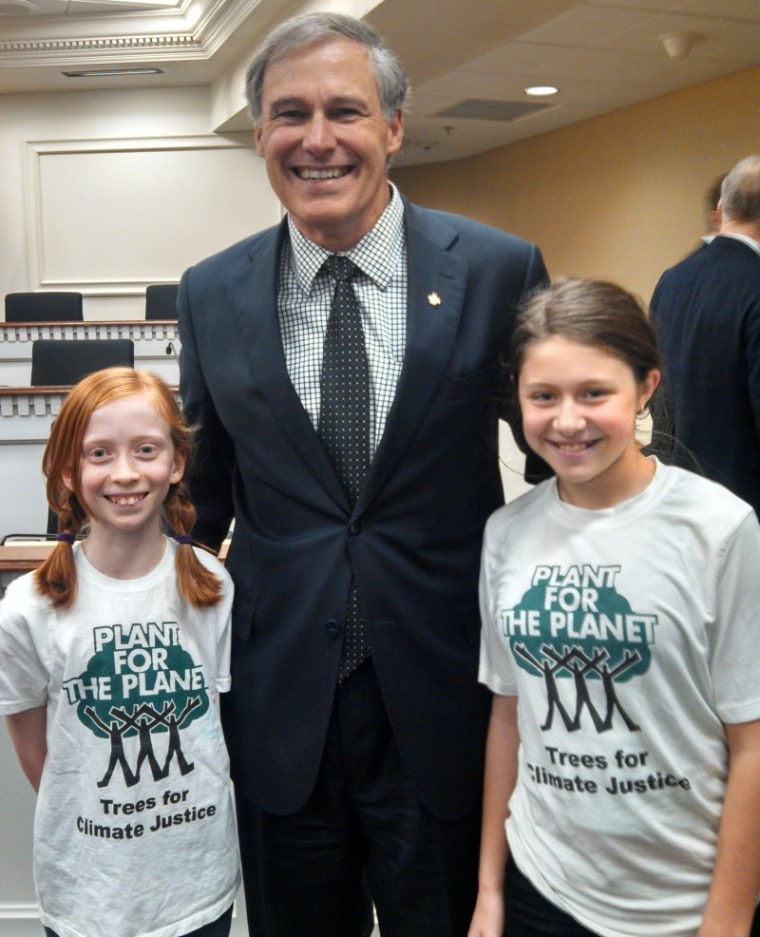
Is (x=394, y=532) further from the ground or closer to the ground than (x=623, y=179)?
closer to the ground

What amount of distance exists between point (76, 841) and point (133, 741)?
0.13m

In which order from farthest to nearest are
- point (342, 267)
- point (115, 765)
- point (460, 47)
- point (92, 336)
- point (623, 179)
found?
1. point (623, 179)
2. point (92, 336)
3. point (460, 47)
4. point (342, 267)
5. point (115, 765)

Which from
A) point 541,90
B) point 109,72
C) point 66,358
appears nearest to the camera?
point 66,358

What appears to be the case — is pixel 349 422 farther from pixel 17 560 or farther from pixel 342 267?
pixel 17 560

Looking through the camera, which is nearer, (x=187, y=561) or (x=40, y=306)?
(x=187, y=561)

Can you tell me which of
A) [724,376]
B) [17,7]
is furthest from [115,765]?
[17,7]

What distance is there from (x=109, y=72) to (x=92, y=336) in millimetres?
2748

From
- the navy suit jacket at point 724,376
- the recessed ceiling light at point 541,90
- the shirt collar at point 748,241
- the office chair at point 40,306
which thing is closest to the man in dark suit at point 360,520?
the navy suit jacket at point 724,376

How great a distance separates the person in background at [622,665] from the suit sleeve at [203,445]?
47cm

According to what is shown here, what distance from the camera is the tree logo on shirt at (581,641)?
1.07 metres

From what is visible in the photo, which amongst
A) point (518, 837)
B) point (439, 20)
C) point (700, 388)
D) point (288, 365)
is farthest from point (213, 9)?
point (518, 837)

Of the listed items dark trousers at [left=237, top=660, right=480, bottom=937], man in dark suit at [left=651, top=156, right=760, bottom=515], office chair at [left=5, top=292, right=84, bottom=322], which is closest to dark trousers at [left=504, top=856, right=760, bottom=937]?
dark trousers at [left=237, top=660, right=480, bottom=937]

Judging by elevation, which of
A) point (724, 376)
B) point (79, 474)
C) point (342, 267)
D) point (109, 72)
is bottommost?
point (79, 474)

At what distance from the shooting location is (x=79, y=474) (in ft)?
4.20
